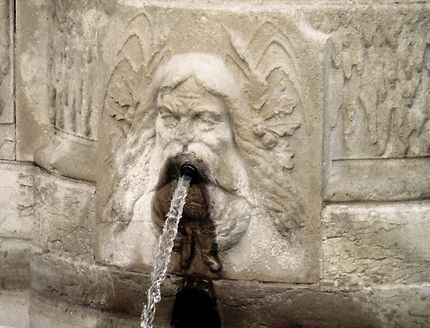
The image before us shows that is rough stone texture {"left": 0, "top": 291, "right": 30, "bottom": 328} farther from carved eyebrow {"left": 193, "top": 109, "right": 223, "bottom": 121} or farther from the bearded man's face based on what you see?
carved eyebrow {"left": 193, "top": 109, "right": 223, "bottom": 121}

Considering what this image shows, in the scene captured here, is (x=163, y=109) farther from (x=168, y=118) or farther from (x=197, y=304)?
(x=197, y=304)

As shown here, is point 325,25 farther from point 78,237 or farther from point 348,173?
point 78,237

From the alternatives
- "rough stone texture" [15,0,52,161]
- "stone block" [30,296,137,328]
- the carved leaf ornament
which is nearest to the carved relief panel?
the carved leaf ornament

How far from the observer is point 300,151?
16.2 ft

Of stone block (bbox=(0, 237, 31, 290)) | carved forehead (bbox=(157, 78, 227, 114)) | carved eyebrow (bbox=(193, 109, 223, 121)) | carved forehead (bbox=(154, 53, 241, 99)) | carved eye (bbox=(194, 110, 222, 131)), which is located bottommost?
stone block (bbox=(0, 237, 31, 290))

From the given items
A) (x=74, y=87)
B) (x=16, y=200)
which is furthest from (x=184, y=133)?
(x=16, y=200)

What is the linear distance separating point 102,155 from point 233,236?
1.46 ft

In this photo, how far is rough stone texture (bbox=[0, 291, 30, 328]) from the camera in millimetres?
5617

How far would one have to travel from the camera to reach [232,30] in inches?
192

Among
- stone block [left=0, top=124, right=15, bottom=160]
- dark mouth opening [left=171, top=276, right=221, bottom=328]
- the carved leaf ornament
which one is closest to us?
the carved leaf ornament

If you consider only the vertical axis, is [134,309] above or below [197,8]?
below

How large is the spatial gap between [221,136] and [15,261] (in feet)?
3.18

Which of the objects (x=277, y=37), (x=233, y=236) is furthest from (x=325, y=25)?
(x=233, y=236)

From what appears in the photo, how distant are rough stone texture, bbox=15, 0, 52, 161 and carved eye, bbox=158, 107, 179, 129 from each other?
607 millimetres
